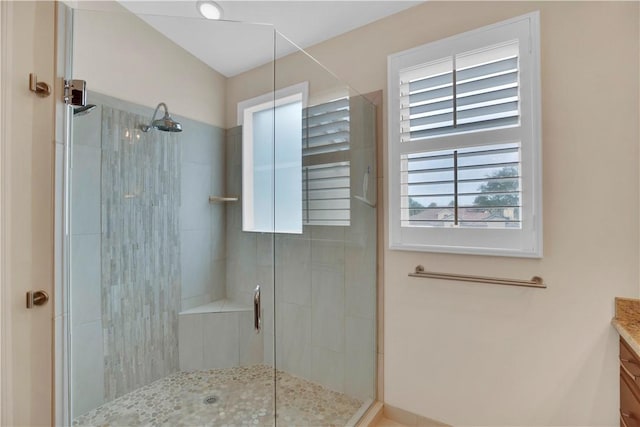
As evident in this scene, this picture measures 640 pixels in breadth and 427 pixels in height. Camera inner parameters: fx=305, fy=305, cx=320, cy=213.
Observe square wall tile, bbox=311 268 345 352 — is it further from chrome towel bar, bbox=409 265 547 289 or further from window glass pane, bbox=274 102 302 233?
chrome towel bar, bbox=409 265 547 289

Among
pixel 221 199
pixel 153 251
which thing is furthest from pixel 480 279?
pixel 153 251

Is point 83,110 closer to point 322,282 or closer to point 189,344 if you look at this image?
point 189,344

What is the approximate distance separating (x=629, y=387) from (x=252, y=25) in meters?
2.23

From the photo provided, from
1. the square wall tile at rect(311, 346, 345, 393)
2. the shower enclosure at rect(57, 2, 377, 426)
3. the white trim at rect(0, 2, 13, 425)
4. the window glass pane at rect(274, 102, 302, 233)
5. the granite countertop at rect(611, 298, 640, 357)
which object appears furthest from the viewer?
the square wall tile at rect(311, 346, 345, 393)

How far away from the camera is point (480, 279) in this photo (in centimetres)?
157

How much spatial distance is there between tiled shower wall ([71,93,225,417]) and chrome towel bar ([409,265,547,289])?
1.09 m

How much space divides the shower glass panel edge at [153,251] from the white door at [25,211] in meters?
0.09

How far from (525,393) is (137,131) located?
226cm

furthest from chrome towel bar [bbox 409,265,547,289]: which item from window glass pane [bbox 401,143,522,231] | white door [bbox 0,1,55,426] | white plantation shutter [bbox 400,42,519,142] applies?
white door [bbox 0,1,55,426]

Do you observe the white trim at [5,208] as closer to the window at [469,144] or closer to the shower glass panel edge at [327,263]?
the shower glass panel edge at [327,263]

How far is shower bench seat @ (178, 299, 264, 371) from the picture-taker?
147cm

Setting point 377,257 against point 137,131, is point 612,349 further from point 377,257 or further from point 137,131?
point 137,131

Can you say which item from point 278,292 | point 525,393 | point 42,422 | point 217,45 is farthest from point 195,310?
point 525,393

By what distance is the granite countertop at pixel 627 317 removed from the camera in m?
1.22
